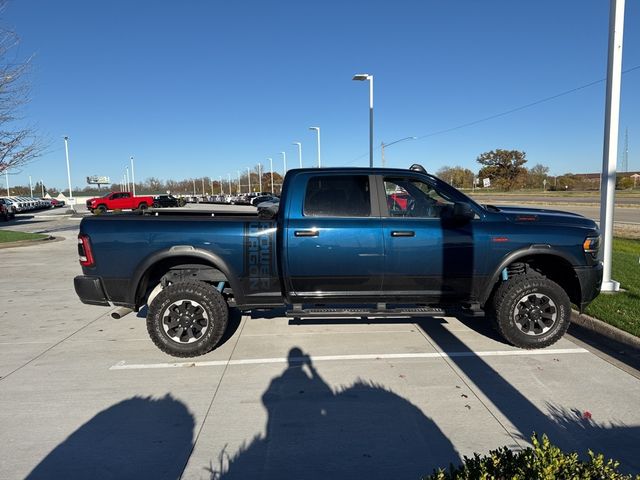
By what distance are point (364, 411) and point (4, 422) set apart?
2891mm

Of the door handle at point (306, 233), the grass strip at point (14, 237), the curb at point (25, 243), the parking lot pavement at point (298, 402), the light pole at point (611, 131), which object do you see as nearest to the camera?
the parking lot pavement at point (298, 402)

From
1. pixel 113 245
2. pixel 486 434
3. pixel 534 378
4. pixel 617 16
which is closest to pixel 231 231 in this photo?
pixel 113 245

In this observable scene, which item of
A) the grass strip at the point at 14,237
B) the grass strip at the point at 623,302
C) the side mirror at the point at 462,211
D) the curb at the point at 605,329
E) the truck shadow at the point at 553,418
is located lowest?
the truck shadow at the point at 553,418

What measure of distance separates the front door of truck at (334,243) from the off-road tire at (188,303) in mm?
820

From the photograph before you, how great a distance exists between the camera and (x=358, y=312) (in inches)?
181

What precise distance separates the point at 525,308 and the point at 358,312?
6.13 ft

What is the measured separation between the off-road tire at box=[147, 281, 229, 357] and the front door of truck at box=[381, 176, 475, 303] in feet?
6.05

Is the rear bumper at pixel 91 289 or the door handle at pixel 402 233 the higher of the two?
the door handle at pixel 402 233

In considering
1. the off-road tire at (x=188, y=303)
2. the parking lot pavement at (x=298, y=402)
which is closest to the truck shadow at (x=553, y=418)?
the parking lot pavement at (x=298, y=402)

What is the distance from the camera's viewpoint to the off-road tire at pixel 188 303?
459 cm

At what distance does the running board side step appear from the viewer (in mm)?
4559

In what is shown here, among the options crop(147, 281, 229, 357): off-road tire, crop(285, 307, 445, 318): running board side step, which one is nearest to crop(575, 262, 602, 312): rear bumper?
crop(285, 307, 445, 318): running board side step

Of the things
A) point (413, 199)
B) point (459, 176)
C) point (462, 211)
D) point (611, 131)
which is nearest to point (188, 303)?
point (413, 199)

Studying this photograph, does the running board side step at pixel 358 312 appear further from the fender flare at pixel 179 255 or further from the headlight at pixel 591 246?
the headlight at pixel 591 246
